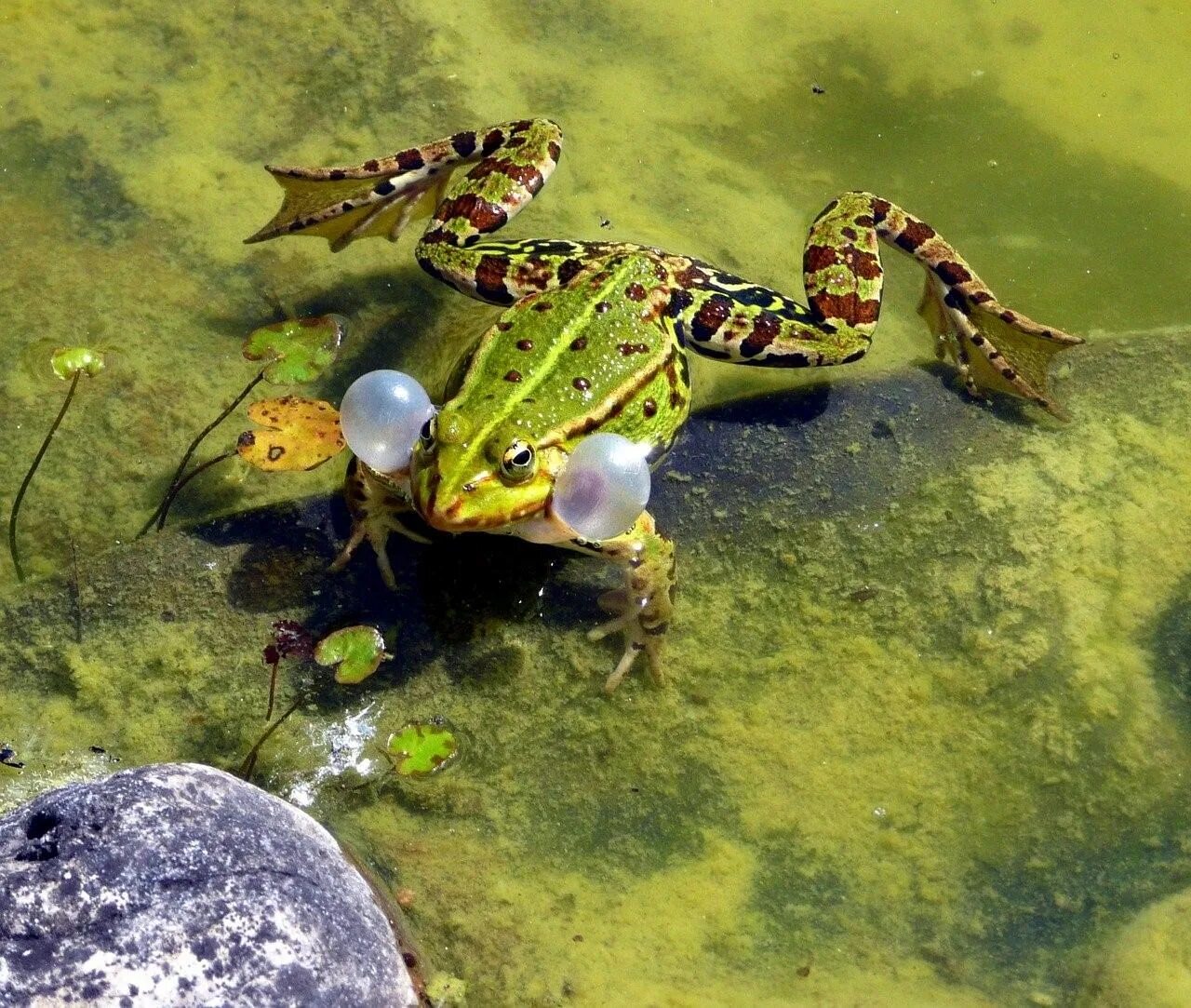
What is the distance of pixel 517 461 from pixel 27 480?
69.0 inches

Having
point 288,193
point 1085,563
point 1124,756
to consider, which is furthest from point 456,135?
point 1124,756

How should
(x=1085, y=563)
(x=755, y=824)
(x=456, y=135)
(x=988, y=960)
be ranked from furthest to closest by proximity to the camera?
(x=456, y=135) < (x=1085, y=563) < (x=755, y=824) < (x=988, y=960)

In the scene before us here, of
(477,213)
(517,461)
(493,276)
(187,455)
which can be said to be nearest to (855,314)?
(493,276)

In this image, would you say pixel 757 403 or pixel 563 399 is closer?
pixel 563 399

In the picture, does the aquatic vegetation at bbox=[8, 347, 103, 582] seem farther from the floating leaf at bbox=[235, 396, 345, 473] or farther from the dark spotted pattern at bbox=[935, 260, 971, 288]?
the dark spotted pattern at bbox=[935, 260, 971, 288]

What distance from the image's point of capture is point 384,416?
10.5ft

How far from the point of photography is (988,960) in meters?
2.96

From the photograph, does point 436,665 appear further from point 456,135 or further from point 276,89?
point 276,89

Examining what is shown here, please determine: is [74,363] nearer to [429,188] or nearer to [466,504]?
[429,188]

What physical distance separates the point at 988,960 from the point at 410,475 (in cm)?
213

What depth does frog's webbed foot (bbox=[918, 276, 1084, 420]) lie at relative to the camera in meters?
4.08

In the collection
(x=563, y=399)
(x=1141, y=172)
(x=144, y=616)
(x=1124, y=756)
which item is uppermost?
(x=1141, y=172)

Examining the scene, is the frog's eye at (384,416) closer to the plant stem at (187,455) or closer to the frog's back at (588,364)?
the frog's back at (588,364)

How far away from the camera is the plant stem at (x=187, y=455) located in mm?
3662
